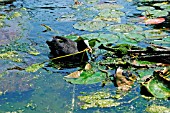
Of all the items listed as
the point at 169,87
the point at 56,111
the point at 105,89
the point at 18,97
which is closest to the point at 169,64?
the point at 169,87

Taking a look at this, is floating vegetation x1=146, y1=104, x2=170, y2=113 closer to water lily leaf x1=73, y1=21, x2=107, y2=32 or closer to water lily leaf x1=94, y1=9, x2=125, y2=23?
water lily leaf x1=73, y1=21, x2=107, y2=32

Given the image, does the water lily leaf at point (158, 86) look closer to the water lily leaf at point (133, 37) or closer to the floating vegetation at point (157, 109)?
the floating vegetation at point (157, 109)

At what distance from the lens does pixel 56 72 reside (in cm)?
288

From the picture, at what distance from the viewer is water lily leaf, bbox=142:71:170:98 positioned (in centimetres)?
236

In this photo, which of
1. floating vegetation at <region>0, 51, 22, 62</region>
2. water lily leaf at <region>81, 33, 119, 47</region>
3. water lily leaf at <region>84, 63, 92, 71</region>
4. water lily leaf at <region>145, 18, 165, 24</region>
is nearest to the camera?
water lily leaf at <region>84, 63, 92, 71</region>

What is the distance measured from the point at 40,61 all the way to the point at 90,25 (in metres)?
1.12

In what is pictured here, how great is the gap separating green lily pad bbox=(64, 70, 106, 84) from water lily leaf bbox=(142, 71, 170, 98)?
1.27 ft

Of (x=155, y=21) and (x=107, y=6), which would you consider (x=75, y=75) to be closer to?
(x=155, y=21)

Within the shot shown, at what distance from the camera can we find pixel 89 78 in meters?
2.66

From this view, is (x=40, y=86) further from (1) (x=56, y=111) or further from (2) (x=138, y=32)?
(2) (x=138, y=32)

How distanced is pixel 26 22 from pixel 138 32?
1.53 meters

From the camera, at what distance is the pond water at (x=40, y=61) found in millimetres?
2367

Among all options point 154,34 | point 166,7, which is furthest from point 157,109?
point 166,7

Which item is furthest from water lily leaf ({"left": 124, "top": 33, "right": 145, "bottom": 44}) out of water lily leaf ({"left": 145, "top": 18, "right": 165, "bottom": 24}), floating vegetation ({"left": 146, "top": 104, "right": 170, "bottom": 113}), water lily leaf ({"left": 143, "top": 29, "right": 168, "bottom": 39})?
floating vegetation ({"left": 146, "top": 104, "right": 170, "bottom": 113})
